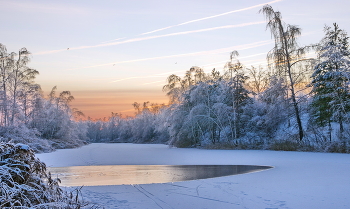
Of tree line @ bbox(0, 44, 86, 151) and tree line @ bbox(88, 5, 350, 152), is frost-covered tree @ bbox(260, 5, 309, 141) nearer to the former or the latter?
tree line @ bbox(88, 5, 350, 152)

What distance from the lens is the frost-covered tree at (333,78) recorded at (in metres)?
18.6

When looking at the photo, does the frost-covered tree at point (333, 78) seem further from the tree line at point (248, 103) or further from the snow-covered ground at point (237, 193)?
the snow-covered ground at point (237, 193)

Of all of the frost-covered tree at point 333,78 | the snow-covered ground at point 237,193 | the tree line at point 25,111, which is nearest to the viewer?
the snow-covered ground at point 237,193

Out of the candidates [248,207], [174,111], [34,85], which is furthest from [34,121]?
[248,207]

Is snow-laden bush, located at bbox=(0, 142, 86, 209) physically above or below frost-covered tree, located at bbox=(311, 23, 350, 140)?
below

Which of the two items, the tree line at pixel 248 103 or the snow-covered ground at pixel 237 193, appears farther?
the tree line at pixel 248 103

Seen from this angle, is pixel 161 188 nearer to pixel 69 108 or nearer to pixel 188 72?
pixel 188 72

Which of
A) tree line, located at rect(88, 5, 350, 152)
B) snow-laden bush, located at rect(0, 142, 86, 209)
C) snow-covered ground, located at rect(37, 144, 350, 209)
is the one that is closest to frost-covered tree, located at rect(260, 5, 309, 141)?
tree line, located at rect(88, 5, 350, 152)

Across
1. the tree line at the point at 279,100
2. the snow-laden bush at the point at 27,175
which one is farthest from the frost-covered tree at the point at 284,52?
the snow-laden bush at the point at 27,175

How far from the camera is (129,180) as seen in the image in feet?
29.2

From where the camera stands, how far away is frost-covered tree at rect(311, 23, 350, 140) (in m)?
18.6

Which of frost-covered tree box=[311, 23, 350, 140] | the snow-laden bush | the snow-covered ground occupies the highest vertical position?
frost-covered tree box=[311, 23, 350, 140]

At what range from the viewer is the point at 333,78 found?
19.3 meters

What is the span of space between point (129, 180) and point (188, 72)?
86.9 ft
